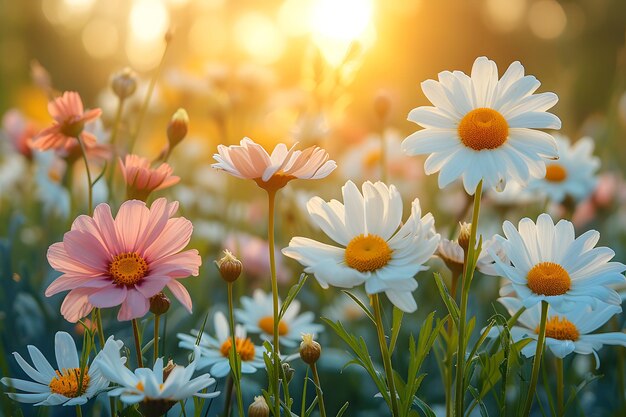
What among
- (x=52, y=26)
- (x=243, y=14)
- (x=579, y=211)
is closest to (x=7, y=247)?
(x=579, y=211)

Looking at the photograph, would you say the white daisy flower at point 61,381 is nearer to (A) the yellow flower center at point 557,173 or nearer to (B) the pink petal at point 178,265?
(B) the pink petal at point 178,265

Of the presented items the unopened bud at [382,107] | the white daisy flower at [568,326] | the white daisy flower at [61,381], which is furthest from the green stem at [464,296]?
the unopened bud at [382,107]

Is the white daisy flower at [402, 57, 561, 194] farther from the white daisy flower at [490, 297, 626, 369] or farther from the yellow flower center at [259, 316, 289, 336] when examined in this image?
the yellow flower center at [259, 316, 289, 336]

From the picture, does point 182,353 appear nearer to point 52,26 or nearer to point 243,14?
point 243,14

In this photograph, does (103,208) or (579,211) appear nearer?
(103,208)

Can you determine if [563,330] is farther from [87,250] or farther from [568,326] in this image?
[87,250]

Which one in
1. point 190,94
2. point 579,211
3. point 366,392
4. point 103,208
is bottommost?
point 366,392

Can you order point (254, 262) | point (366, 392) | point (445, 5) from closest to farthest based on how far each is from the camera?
point (366, 392), point (254, 262), point (445, 5)
